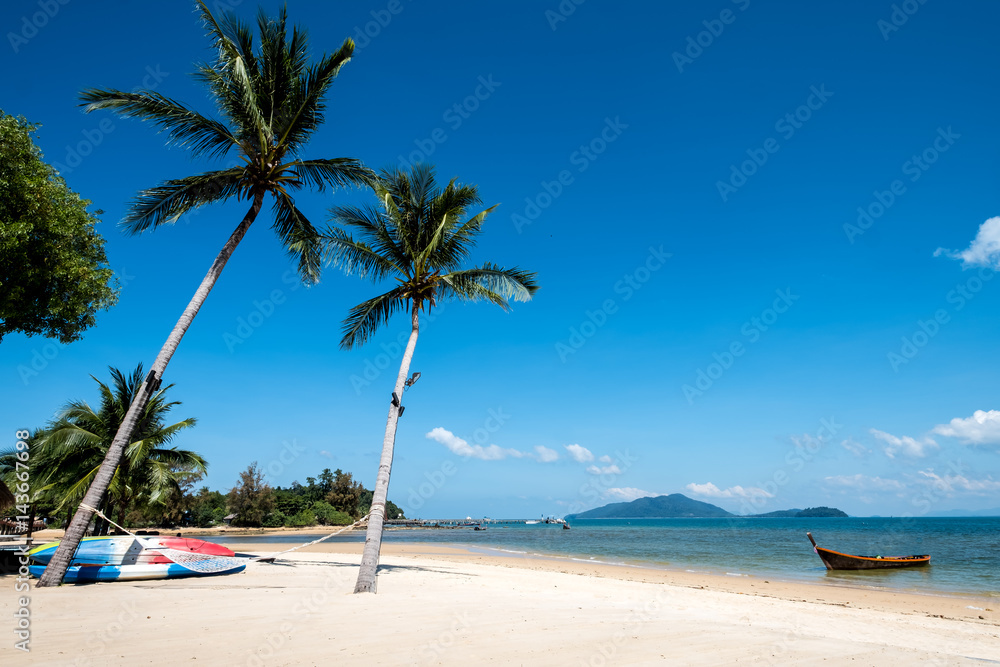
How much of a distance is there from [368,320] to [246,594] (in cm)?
651

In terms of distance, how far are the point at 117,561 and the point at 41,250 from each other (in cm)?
620

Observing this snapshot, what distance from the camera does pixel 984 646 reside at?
779 cm

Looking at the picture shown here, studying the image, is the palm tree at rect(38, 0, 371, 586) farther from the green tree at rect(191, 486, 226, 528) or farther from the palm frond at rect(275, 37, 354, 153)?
the green tree at rect(191, 486, 226, 528)

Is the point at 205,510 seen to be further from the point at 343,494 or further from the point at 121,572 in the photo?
the point at 121,572

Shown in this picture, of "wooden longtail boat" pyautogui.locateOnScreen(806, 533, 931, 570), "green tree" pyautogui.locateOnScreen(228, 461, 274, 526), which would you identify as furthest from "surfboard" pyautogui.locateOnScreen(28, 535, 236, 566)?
"green tree" pyautogui.locateOnScreen(228, 461, 274, 526)

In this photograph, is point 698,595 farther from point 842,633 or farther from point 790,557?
point 790,557

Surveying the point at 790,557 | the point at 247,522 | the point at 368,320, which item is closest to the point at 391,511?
the point at 247,522

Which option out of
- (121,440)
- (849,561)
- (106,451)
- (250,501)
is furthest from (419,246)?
(250,501)

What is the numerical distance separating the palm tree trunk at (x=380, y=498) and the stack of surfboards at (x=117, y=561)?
4168 millimetres

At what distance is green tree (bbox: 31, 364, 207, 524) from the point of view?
15.8m

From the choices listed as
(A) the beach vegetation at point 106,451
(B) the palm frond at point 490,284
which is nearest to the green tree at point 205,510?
(A) the beach vegetation at point 106,451

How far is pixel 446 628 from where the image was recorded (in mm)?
6219

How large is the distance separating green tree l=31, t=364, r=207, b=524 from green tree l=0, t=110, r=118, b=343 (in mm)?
6665

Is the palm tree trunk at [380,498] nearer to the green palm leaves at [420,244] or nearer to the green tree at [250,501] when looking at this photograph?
the green palm leaves at [420,244]
